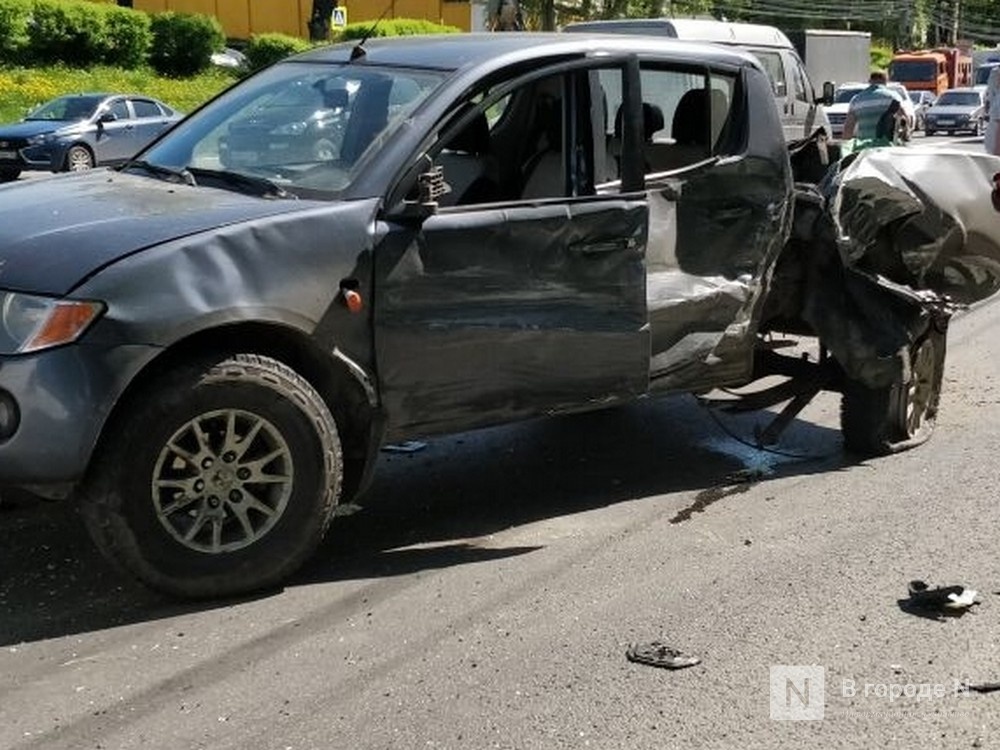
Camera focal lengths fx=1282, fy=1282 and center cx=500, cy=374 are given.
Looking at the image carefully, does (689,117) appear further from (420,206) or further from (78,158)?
(78,158)

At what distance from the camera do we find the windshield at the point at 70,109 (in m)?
22.1

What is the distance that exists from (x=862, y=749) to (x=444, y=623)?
1457mm

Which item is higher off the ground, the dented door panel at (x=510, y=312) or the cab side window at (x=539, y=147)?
the cab side window at (x=539, y=147)

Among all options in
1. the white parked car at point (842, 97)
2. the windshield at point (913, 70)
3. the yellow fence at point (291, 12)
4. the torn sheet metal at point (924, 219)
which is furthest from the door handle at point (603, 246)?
the windshield at point (913, 70)

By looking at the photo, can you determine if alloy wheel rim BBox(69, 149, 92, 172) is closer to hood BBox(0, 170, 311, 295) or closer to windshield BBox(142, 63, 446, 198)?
windshield BBox(142, 63, 446, 198)

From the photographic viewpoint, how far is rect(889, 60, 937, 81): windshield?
4856cm

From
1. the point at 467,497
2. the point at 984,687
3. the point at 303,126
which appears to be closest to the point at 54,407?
the point at 303,126

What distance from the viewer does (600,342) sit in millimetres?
5246

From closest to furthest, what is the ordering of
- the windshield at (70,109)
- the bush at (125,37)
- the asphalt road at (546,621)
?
the asphalt road at (546,621) → the windshield at (70,109) → the bush at (125,37)

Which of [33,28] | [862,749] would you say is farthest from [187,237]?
[33,28]

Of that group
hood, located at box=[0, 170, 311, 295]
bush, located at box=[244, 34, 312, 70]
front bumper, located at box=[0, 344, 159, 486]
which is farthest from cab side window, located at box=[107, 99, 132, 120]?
front bumper, located at box=[0, 344, 159, 486]

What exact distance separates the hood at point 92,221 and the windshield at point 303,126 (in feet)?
0.78

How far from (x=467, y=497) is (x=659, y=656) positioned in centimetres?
187

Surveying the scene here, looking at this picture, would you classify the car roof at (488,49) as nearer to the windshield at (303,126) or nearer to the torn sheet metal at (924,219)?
the windshield at (303,126)
